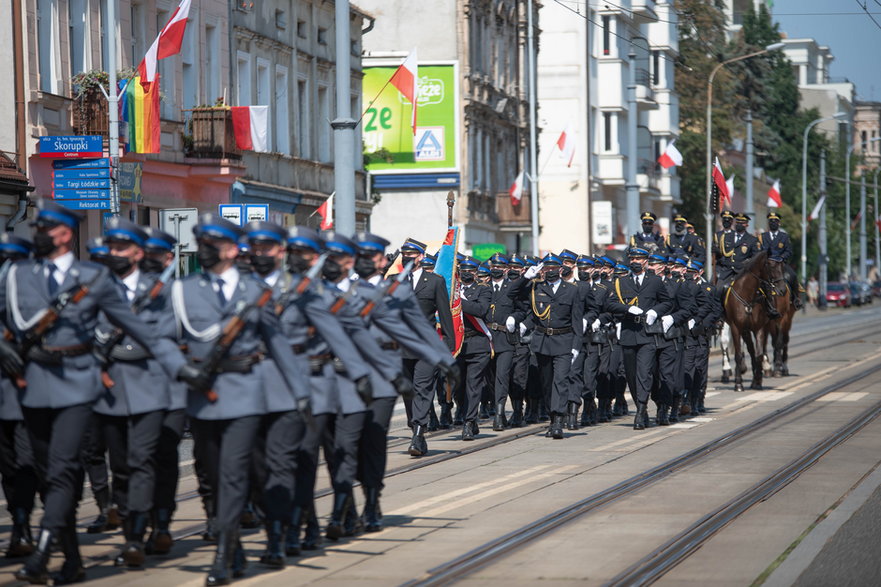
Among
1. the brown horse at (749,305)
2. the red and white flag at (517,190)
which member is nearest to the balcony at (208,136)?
the brown horse at (749,305)

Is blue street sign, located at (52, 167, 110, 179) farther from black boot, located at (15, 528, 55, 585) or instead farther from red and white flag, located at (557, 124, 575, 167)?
red and white flag, located at (557, 124, 575, 167)

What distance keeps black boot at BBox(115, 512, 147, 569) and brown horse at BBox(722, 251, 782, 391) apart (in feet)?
58.6

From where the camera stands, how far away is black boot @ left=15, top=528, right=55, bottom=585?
9.14 m

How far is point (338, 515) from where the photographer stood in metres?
10.9

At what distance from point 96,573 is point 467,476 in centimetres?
533

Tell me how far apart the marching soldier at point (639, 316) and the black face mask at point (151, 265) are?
9540mm

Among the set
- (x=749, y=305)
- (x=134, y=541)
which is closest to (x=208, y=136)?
(x=749, y=305)

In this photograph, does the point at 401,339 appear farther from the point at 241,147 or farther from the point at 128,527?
the point at 241,147

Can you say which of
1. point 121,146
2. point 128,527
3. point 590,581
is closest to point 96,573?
point 128,527

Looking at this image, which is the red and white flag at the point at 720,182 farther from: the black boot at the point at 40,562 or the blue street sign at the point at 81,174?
the black boot at the point at 40,562

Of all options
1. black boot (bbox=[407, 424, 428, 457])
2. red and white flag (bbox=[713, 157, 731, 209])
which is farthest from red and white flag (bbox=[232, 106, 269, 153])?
black boot (bbox=[407, 424, 428, 457])

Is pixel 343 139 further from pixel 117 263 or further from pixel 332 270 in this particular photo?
pixel 117 263

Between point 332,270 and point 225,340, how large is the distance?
184 centimetres

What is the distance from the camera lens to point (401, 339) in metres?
11.6
